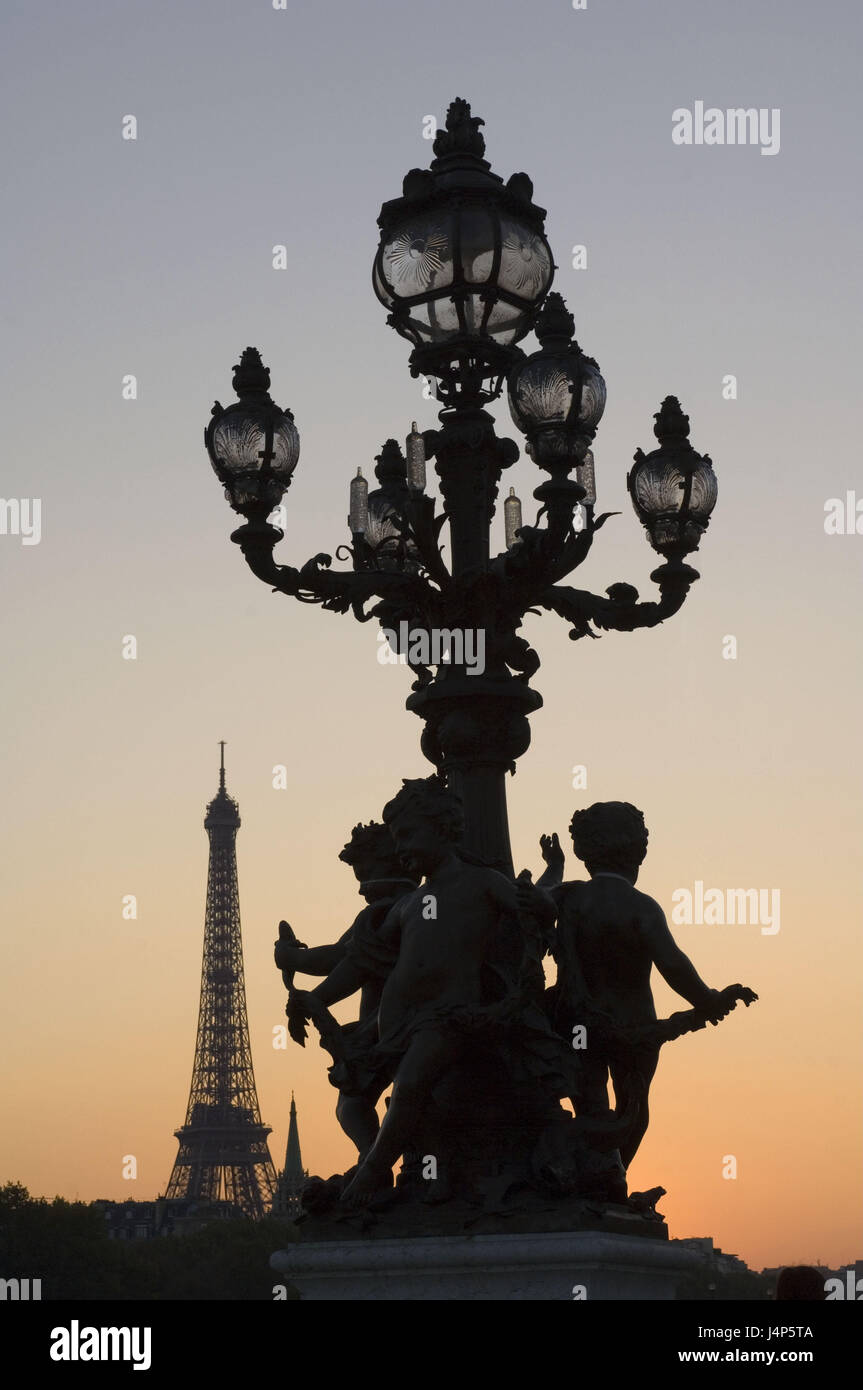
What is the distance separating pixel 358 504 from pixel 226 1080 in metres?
108

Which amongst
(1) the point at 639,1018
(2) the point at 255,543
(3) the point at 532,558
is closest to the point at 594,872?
(1) the point at 639,1018

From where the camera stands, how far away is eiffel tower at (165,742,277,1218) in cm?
11850

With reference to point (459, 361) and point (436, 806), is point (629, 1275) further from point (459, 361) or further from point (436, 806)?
point (459, 361)

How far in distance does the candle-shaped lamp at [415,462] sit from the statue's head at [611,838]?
2.00m

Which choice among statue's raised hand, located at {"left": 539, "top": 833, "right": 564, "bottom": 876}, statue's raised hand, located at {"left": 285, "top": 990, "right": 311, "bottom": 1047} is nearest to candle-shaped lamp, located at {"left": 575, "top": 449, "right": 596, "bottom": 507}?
statue's raised hand, located at {"left": 539, "top": 833, "right": 564, "bottom": 876}

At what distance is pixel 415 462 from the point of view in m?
12.2

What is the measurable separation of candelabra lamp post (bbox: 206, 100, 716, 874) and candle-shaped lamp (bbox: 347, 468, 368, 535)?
1.22 feet

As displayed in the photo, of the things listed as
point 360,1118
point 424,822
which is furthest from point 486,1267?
point 424,822

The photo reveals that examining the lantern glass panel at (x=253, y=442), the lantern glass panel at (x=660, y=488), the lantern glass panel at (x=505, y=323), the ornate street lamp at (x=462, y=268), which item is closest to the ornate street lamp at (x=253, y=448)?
the lantern glass panel at (x=253, y=442)

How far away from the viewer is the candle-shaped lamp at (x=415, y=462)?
1213 centimetres

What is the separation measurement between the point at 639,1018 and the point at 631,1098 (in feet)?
1.36

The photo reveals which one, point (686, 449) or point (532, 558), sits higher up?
point (686, 449)
